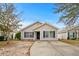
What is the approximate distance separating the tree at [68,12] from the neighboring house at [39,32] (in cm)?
61

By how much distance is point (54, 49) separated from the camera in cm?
1041

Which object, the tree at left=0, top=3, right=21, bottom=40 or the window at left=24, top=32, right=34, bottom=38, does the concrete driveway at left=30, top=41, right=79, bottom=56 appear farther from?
the tree at left=0, top=3, right=21, bottom=40

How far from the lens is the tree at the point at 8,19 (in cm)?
1045

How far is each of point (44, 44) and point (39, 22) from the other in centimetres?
77

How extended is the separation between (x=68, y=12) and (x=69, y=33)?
87 centimetres

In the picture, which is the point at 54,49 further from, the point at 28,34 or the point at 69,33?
the point at 28,34

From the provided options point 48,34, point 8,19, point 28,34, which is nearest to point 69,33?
point 48,34

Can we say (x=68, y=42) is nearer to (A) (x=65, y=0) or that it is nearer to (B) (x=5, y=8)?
(A) (x=65, y=0)

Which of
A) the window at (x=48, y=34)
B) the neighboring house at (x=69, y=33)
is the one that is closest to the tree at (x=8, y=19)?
the window at (x=48, y=34)

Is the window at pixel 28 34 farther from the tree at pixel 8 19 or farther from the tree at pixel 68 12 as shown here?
the tree at pixel 68 12

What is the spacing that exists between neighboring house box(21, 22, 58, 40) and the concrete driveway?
0.61 m

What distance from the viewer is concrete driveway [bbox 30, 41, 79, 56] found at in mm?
10258

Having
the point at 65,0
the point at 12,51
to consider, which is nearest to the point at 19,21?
the point at 12,51

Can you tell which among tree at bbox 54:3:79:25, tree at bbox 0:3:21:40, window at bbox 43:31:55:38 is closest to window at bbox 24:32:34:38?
window at bbox 43:31:55:38
